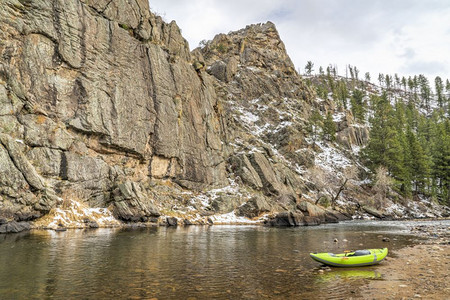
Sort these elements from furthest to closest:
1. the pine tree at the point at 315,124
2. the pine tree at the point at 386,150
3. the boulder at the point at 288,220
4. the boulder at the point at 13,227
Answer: the pine tree at the point at 315,124
the pine tree at the point at 386,150
the boulder at the point at 288,220
the boulder at the point at 13,227

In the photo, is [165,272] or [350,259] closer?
[165,272]

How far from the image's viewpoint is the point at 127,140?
46.3 metres

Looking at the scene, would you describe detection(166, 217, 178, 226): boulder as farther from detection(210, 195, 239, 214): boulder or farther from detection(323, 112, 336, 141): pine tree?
detection(323, 112, 336, 141): pine tree

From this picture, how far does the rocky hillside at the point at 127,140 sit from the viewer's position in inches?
1374

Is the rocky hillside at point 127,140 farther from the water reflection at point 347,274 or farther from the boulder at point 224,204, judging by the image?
the water reflection at point 347,274

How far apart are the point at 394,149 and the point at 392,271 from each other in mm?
68651

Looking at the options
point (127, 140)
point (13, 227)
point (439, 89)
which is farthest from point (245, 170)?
point (439, 89)

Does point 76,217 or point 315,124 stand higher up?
point 315,124

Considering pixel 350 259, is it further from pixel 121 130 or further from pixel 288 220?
pixel 121 130

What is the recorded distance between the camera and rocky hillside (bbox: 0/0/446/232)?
115 ft

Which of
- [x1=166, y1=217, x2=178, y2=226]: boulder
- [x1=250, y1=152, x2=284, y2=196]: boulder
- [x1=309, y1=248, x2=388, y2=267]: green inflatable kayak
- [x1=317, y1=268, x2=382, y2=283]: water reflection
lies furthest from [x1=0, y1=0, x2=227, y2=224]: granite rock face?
[x1=317, y1=268, x2=382, y2=283]: water reflection

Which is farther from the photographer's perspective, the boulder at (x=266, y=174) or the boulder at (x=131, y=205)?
the boulder at (x=266, y=174)

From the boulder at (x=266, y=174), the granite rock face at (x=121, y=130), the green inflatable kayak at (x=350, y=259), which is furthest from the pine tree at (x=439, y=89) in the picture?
the green inflatable kayak at (x=350, y=259)

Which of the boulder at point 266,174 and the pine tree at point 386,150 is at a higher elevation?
the pine tree at point 386,150
